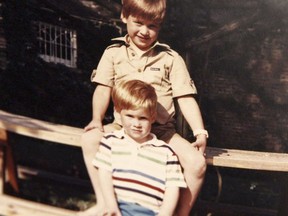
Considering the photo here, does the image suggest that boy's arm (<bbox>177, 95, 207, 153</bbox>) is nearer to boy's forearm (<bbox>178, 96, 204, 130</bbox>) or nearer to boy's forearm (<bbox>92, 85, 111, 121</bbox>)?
boy's forearm (<bbox>178, 96, 204, 130</bbox>)

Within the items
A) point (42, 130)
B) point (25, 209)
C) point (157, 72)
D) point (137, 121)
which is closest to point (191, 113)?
point (157, 72)

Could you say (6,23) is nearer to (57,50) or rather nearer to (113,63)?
(57,50)

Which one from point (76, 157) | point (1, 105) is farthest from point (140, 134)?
point (1, 105)

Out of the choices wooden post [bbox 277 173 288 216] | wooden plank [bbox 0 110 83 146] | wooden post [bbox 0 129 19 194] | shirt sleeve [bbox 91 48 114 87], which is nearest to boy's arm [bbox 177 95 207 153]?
shirt sleeve [bbox 91 48 114 87]

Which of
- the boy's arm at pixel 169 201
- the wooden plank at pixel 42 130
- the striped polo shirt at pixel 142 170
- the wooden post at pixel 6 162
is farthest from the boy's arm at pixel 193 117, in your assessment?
the wooden post at pixel 6 162

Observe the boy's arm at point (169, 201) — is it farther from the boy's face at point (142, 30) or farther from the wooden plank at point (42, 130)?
the boy's face at point (142, 30)

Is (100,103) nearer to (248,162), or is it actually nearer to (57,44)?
(248,162)
